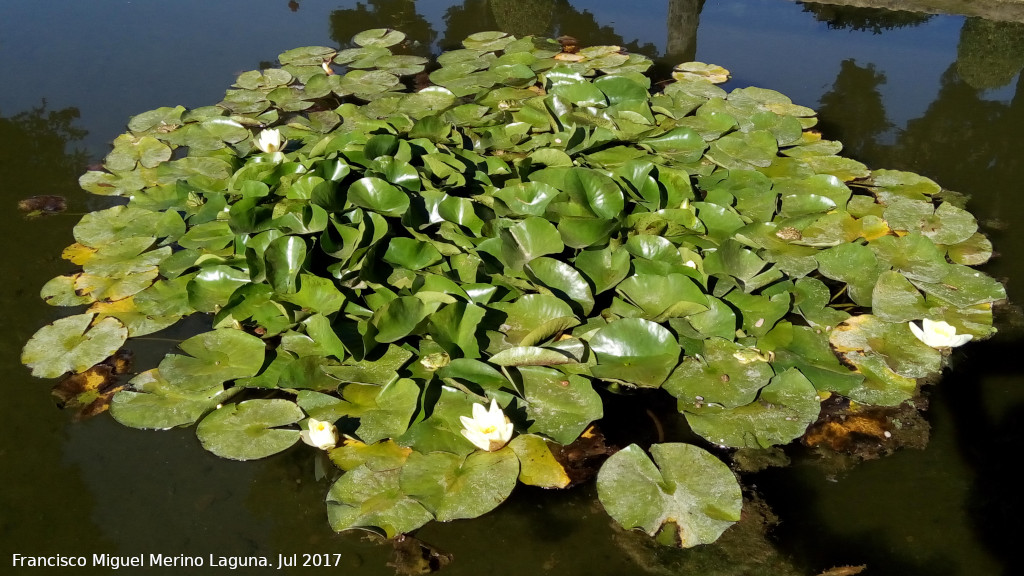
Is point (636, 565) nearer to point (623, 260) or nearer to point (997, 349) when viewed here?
point (623, 260)

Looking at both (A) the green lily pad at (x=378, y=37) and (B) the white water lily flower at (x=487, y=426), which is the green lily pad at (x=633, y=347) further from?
(A) the green lily pad at (x=378, y=37)

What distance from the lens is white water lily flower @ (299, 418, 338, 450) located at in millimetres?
2215

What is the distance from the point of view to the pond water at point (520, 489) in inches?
81.0

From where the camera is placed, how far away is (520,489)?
7.27 ft

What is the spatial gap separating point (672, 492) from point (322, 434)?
3.78 ft

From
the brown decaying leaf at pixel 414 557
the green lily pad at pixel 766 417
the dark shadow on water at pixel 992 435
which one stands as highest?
the green lily pad at pixel 766 417

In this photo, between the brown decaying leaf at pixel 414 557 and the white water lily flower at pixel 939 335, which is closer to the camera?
the brown decaying leaf at pixel 414 557

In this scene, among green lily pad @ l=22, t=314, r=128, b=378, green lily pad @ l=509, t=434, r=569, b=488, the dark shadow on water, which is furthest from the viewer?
green lily pad @ l=22, t=314, r=128, b=378

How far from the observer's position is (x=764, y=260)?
9.01ft

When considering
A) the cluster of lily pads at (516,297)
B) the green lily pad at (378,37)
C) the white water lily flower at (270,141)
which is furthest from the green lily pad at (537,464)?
the green lily pad at (378,37)

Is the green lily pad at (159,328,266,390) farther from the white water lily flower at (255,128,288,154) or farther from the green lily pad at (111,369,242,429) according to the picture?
the white water lily flower at (255,128,288,154)

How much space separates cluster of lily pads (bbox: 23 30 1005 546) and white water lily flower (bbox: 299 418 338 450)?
0.04 feet

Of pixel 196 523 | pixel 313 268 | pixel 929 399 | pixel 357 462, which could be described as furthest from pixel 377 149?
pixel 929 399

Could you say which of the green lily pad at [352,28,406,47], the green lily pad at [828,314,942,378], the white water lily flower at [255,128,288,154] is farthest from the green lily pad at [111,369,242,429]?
the green lily pad at [352,28,406,47]
